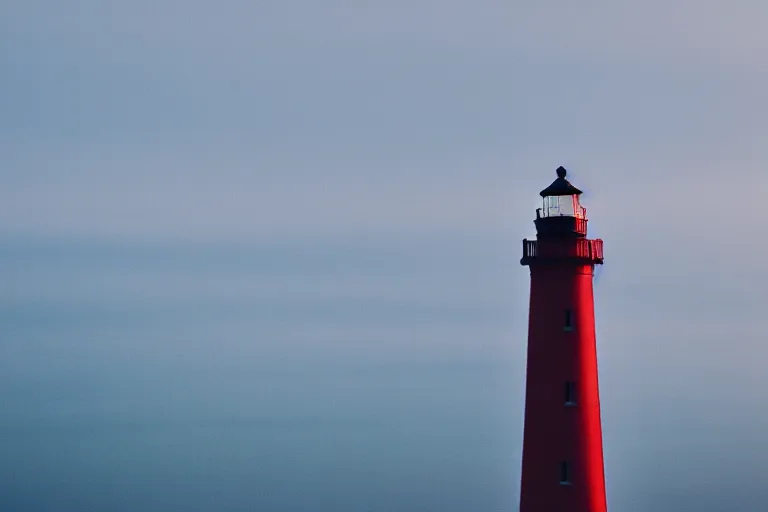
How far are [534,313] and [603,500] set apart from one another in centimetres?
493

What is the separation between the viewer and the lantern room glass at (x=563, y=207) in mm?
38031

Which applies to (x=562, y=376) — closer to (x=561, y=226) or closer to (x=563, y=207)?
(x=561, y=226)

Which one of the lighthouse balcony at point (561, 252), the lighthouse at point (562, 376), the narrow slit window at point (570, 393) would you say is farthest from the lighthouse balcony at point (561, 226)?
the narrow slit window at point (570, 393)

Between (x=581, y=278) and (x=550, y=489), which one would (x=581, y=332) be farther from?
(x=550, y=489)

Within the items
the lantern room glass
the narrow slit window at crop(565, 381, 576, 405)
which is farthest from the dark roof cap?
the narrow slit window at crop(565, 381, 576, 405)

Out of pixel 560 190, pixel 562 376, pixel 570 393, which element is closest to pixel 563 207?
pixel 560 190

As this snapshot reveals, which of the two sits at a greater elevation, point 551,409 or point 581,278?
point 581,278

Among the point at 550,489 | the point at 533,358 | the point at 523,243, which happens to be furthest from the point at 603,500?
the point at 523,243

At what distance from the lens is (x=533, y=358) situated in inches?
1473

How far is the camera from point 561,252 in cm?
3725

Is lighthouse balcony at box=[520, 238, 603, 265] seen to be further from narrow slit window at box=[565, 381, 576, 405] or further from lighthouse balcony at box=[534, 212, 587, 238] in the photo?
narrow slit window at box=[565, 381, 576, 405]

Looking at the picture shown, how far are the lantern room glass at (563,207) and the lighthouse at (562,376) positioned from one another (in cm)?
46

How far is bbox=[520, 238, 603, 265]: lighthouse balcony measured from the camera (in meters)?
37.2

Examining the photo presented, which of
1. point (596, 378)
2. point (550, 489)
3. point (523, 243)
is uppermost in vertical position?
point (523, 243)
